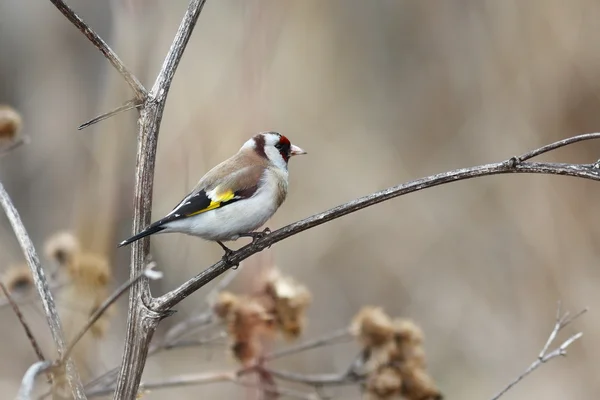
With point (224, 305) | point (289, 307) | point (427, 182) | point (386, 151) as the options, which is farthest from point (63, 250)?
point (386, 151)

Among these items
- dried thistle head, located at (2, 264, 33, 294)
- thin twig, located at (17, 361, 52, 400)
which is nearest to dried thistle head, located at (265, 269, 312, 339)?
dried thistle head, located at (2, 264, 33, 294)

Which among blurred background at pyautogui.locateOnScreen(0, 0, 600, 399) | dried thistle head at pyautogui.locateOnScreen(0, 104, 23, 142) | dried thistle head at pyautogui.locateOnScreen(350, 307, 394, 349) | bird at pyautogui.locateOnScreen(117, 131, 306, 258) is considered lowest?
dried thistle head at pyautogui.locateOnScreen(350, 307, 394, 349)

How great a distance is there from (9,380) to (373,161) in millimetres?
3216

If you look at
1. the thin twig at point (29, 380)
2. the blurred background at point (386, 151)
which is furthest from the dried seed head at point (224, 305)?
the blurred background at point (386, 151)

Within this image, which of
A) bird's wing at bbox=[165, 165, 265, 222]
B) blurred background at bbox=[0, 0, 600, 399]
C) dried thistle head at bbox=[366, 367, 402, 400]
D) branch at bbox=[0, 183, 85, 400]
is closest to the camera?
branch at bbox=[0, 183, 85, 400]

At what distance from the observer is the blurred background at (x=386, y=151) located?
4477mm

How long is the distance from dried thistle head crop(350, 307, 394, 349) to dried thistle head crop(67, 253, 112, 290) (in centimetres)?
82

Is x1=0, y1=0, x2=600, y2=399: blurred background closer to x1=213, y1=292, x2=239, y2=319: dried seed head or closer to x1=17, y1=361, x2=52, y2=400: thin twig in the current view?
x1=213, y1=292, x2=239, y2=319: dried seed head

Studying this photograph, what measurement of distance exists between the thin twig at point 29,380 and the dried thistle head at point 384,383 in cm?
118

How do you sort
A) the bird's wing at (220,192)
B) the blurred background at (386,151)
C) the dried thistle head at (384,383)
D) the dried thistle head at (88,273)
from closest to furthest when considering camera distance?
1. the bird's wing at (220,192)
2. the dried thistle head at (384,383)
3. the dried thistle head at (88,273)
4. the blurred background at (386,151)

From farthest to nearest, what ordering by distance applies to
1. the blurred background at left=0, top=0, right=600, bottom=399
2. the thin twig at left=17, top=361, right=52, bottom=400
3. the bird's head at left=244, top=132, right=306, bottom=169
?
the blurred background at left=0, top=0, right=600, bottom=399, the bird's head at left=244, top=132, right=306, bottom=169, the thin twig at left=17, top=361, right=52, bottom=400

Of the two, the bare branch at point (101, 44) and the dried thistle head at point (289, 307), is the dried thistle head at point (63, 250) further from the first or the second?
the bare branch at point (101, 44)

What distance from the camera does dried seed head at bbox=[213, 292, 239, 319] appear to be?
200cm

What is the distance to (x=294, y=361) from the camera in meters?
4.99
